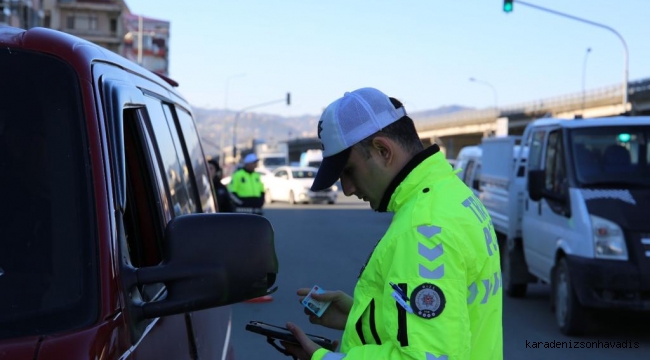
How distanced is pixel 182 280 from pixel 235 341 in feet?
23.1

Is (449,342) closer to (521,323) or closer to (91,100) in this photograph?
(91,100)

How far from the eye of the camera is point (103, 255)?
7.49ft

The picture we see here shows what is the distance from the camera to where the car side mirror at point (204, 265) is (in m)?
2.26

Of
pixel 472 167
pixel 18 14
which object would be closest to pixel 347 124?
pixel 472 167

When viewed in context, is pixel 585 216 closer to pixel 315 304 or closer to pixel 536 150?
pixel 536 150

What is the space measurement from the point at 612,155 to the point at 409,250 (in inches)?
332

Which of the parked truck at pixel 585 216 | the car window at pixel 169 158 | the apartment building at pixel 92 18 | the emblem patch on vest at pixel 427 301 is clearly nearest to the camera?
the emblem patch on vest at pixel 427 301

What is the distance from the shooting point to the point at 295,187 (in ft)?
137

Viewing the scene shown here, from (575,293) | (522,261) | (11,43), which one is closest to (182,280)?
(11,43)

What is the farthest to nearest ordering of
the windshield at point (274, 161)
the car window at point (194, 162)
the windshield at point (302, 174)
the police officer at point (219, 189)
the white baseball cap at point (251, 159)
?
the windshield at point (274, 161), the windshield at point (302, 174), the white baseball cap at point (251, 159), the police officer at point (219, 189), the car window at point (194, 162)

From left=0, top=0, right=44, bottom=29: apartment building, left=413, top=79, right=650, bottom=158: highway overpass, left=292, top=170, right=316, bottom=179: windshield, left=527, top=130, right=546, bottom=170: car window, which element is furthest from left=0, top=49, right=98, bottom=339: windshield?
left=0, top=0, right=44, bottom=29: apartment building

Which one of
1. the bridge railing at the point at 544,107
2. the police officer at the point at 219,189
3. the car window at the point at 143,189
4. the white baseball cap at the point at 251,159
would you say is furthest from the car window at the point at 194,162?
the bridge railing at the point at 544,107

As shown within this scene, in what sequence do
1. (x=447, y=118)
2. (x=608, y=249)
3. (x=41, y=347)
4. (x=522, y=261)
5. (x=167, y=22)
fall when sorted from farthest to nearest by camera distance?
1. (x=167, y=22)
2. (x=447, y=118)
3. (x=522, y=261)
4. (x=608, y=249)
5. (x=41, y=347)

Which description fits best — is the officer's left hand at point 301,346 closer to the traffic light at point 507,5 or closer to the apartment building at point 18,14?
the traffic light at point 507,5
